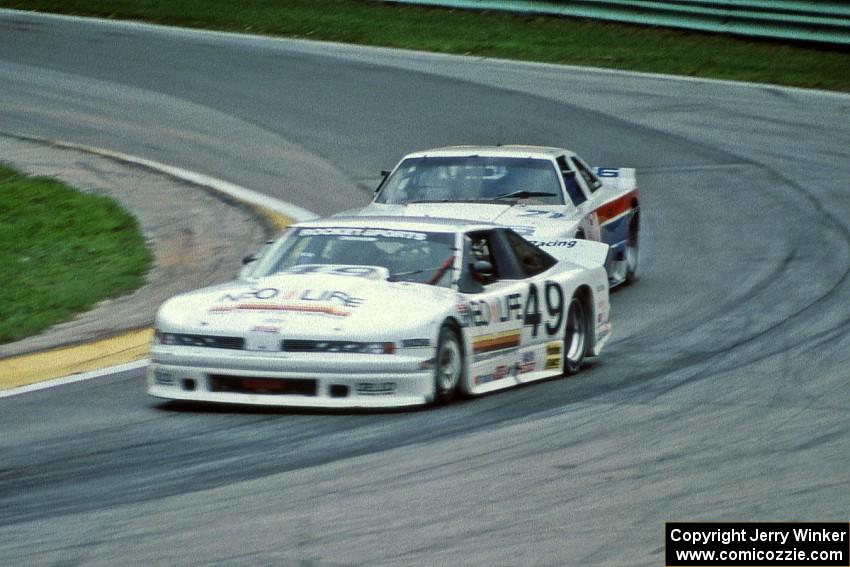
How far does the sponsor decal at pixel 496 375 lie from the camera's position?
9.92 meters

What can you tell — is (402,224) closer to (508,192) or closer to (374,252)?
(374,252)

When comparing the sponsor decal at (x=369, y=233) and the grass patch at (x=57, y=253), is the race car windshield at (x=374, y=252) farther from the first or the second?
the grass patch at (x=57, y=253)

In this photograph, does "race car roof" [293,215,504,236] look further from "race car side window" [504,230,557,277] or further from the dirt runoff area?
the dirt runoff area

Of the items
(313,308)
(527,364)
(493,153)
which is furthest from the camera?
(493,153)

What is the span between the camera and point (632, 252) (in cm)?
1584

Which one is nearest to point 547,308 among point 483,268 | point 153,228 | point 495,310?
point 483,268

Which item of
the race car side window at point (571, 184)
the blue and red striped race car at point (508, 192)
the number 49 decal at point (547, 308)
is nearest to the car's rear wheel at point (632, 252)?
the blue and red striped race car at point (508, 192)

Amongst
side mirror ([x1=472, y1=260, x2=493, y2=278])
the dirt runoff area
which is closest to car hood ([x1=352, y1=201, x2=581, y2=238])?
the dirt runoff area

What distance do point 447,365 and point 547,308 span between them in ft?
4.73

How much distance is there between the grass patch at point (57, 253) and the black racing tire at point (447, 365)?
3.58 metres

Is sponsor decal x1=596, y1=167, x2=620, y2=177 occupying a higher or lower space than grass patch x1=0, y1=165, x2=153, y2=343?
higher

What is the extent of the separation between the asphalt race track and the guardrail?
5.24 meters

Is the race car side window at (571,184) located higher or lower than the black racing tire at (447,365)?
lower

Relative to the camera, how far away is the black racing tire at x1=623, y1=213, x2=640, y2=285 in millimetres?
15539
